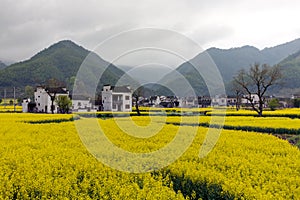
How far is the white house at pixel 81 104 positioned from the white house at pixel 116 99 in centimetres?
383

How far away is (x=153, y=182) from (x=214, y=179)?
1.43 meters

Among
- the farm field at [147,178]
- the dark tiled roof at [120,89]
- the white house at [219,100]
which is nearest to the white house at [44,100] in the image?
the dark tiled roof at [120,89]

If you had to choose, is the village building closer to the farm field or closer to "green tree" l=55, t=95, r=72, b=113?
"green tree" l=55, t=95, r=72, b=113

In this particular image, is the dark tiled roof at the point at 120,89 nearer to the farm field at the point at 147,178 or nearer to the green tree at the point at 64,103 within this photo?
the green tree at the point at 64,103

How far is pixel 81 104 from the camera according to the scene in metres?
74.4

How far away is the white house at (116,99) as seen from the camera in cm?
7088

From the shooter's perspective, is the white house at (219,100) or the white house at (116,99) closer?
the white house at (116,99)

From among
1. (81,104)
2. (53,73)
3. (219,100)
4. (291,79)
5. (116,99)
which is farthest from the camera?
(291,79)

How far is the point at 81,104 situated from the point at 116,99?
8903 millimetres

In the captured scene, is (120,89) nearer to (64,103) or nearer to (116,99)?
(116,99)

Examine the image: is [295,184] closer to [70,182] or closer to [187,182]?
[187,182]

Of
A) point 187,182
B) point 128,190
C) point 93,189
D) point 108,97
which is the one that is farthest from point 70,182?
point 108,97

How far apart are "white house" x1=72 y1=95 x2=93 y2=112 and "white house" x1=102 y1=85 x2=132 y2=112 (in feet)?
12.6

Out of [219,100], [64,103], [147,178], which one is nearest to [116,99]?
[64,103]
